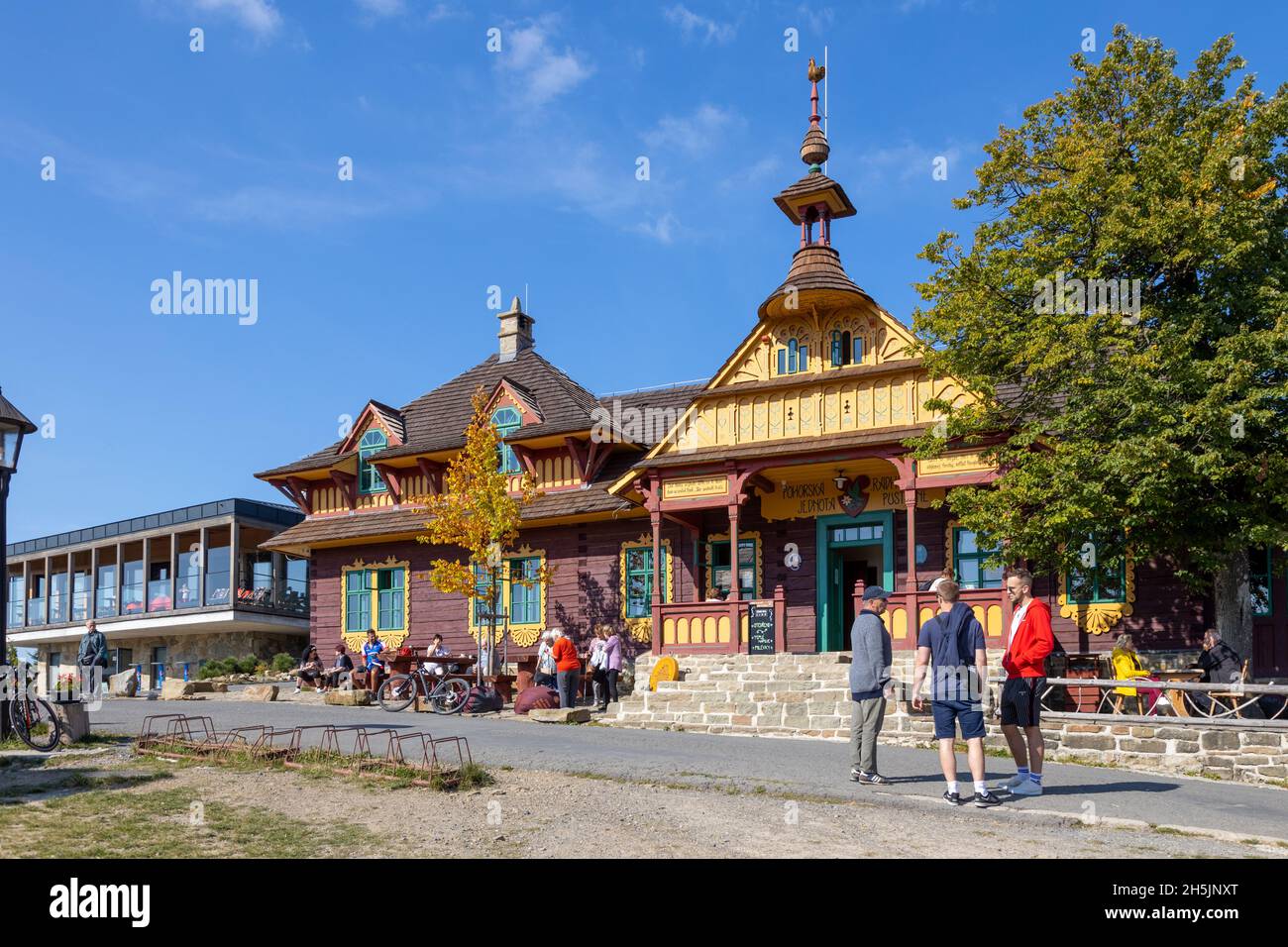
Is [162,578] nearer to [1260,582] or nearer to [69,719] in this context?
[69,719]

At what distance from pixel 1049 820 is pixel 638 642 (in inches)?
626

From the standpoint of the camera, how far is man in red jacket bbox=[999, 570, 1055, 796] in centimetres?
1016

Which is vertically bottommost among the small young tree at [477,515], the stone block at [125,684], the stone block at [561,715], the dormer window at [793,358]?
the stone block at [125,684]

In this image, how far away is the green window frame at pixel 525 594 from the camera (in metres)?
26.3

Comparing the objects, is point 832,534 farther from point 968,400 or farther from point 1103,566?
point 1103,566

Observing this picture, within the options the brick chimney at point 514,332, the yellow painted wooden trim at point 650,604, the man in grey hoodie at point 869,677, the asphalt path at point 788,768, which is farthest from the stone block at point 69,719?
the brick chimney at point 514,332

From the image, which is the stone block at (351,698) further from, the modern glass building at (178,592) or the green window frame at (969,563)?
the modern glass building at (178,592)

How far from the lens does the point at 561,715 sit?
18312 mm

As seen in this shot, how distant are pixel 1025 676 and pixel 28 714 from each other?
36.9 feet

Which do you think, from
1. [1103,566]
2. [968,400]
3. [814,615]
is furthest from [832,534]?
[1103,566]

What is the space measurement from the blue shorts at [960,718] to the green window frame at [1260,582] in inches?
479

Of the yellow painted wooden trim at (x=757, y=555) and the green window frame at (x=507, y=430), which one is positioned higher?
the green window frame at (x=507, y=430)

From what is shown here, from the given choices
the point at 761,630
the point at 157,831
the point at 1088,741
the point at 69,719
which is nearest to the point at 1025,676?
the point at 1088,741
